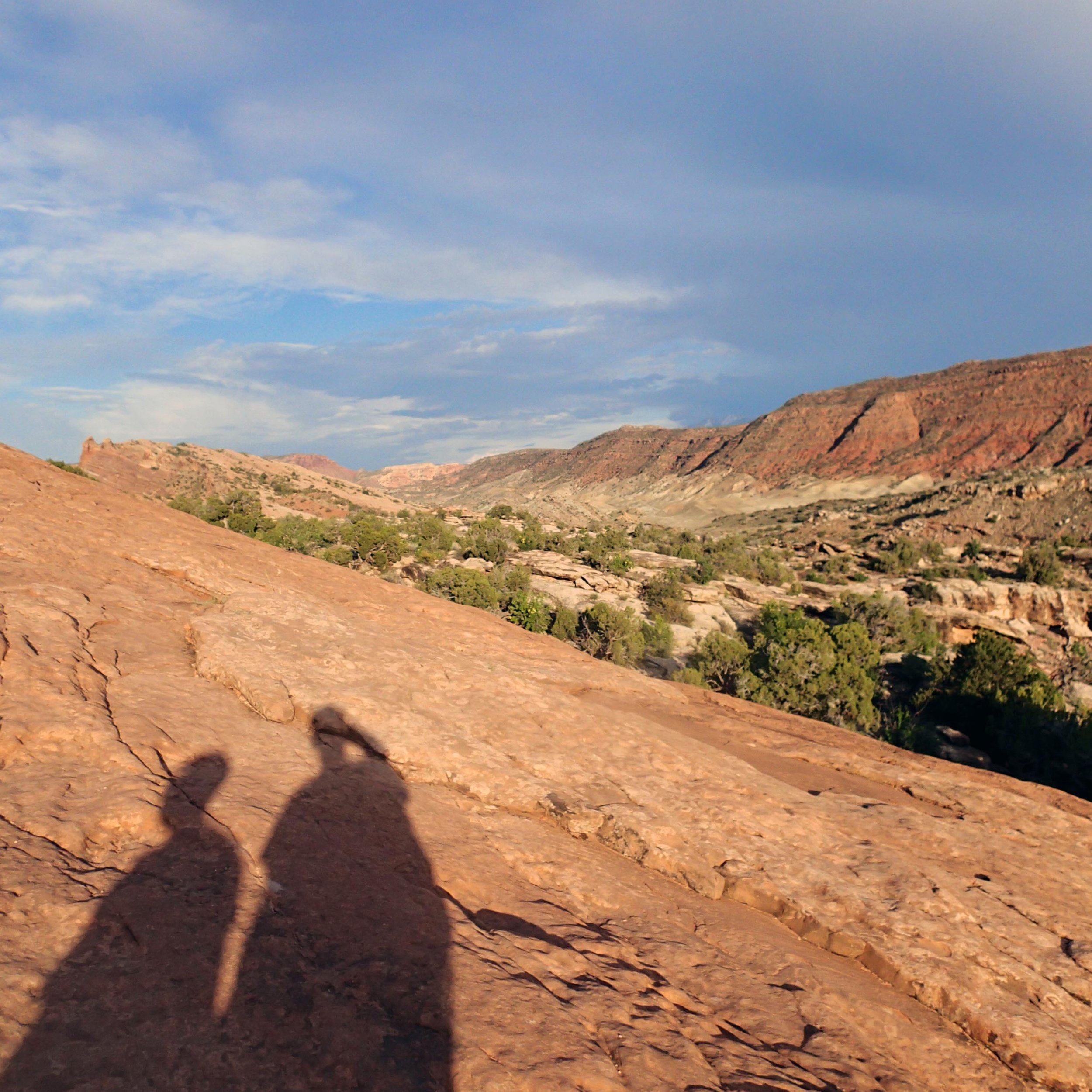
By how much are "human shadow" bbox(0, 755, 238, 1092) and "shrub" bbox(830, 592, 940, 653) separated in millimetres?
25350

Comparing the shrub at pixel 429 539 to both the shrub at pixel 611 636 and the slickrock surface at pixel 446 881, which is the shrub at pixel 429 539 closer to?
the shrub at pixel 611 636

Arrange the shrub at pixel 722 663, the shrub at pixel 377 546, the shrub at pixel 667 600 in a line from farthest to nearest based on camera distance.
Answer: the shrub at pixel 377 546, the shrub at pixel 667 600, the shrub at pixel 722 663

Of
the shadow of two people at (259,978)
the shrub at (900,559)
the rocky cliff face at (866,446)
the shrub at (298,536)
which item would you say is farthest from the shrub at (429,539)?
the rocky cliff face at (866,446)

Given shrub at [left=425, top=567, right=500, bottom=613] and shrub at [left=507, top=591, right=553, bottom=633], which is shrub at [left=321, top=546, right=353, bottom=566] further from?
shrub at [left=507, top=591, right=553, bottom=633]

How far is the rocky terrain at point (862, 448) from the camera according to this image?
261ft

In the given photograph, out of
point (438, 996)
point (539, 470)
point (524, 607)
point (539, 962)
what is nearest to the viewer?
point (438, 996)

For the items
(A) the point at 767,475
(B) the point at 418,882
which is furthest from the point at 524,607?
(A) the point at 767,475

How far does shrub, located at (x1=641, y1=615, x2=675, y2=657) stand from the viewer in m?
23.4

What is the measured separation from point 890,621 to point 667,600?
9.11m

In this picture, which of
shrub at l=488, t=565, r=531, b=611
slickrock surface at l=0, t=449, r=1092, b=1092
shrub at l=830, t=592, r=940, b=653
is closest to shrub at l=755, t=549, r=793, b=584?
shrub at l=830, t=592, r=940, b=653

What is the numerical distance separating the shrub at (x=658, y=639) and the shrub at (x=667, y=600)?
249 cm

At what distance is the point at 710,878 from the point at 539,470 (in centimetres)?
14525

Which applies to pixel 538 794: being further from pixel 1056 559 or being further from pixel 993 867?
pixel 1056 559

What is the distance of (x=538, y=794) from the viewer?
593 cm
